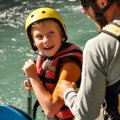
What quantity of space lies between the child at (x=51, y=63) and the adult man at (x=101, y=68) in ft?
2.53

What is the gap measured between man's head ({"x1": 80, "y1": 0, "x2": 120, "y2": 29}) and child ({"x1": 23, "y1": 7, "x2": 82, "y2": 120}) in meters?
0.86

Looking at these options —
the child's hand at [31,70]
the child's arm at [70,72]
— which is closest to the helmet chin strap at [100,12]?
the child's arm at [70,72]

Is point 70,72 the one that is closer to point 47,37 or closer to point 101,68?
point 47,37

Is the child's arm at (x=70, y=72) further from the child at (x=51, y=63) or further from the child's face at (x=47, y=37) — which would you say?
the child's face at (x=47, y=37)

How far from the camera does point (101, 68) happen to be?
2.07 meters

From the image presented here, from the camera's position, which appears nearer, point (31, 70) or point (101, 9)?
point (101, 9)

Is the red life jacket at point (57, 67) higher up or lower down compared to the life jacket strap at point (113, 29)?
lower down

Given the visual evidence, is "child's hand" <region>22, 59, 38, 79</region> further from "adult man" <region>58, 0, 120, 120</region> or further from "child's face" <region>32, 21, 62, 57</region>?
"adult man" <region>58, 0, 120, 120</region>

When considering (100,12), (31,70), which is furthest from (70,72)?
(100,12)

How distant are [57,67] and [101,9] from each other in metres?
1.17

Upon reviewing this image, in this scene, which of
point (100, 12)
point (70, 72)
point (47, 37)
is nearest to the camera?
point (100, 12)

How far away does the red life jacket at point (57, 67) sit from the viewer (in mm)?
3193

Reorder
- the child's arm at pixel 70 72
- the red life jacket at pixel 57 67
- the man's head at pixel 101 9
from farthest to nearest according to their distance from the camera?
the red life jacket at pixel 57 67 < the child's arm at pixel 70 72 < the man's head at pixel 101 9

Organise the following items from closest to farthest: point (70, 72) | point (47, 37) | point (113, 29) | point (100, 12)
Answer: point (113, 29) → point (100, 12) → point (70, 72) → point (47, 37)
